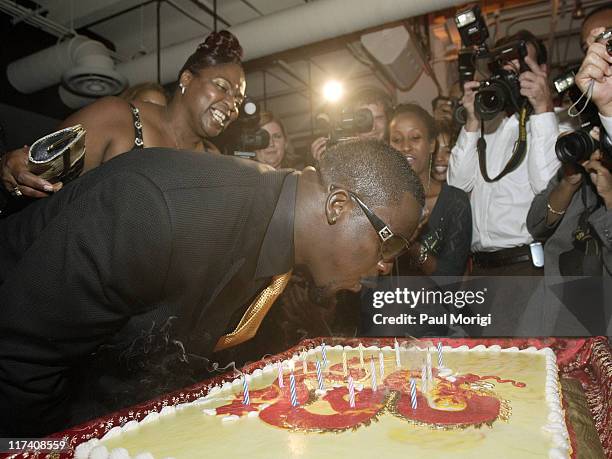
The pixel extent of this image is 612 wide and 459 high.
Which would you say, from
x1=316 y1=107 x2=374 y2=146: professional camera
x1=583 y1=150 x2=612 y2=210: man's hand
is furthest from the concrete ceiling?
x1=583 y1=150 x2=612 y2=210: man's hand

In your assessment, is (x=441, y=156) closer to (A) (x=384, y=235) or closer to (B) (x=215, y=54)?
(B) (x=215, y=54)

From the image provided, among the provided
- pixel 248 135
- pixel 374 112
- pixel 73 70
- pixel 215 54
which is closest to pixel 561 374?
pixel 374 112

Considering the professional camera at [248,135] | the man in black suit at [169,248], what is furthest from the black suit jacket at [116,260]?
the professional camera at [248,135]

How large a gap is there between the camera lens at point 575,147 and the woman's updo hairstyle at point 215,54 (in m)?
1.45

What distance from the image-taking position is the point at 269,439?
1042 mm

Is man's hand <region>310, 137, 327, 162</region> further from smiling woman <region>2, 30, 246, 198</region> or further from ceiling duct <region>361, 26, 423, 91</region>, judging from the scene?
ceiling duct <region>361, 26, 423, 91</region>

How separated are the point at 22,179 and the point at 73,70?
3.42 metres

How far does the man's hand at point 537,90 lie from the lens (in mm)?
2170

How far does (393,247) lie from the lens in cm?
124

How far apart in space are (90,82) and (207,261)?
407 centimetres

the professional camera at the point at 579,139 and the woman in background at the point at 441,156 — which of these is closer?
the professional camera at the point at 579,139

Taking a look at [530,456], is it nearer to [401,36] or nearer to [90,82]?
[90,82]

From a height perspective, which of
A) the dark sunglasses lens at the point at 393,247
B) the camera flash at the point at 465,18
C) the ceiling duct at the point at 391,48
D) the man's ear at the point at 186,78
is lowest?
the dark sunglasses lens at the point at 393,247

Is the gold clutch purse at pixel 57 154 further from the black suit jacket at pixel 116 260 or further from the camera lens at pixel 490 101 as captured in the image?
the camera lens at pixel 490 101
